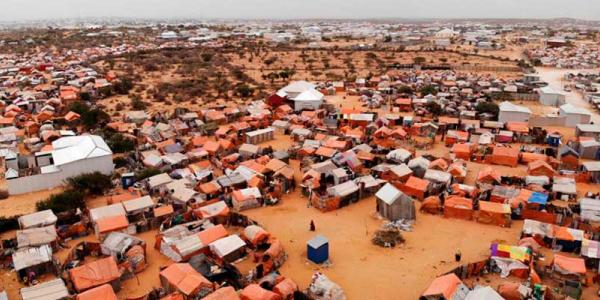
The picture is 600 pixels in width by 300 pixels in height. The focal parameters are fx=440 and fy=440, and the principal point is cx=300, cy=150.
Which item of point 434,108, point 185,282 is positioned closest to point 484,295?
point 185,282

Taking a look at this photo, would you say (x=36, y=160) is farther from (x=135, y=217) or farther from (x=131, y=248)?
(x=131, y=248)

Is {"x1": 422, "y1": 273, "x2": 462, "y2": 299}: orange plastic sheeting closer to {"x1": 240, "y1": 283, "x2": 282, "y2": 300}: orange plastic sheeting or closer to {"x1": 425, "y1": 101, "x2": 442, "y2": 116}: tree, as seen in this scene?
{"x1": 240, "y1": 283, "x2": 282, "y2": 300}: orange plastic sheeting

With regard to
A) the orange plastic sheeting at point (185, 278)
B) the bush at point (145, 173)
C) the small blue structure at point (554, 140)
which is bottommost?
the orange plastic sheeting at point (185, 278)

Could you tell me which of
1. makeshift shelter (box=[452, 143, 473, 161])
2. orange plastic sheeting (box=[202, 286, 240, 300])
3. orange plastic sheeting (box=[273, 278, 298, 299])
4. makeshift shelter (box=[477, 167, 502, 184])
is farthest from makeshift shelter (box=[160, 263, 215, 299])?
makeshift shelter (box=[452, 143, 473, 161])

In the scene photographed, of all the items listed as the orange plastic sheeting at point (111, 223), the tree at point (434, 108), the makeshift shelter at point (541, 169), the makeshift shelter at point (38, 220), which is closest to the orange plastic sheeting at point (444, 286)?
the orange plastic sheeting at point (111, 223)

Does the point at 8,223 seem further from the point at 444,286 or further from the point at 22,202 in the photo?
the point at 444,286

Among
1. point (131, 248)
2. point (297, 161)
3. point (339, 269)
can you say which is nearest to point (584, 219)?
point (339, 269)

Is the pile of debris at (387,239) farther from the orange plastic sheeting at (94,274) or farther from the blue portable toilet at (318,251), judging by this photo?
the orange plastic sheeting at (94,274)
